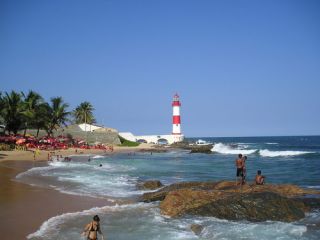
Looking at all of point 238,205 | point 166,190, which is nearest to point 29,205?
point 166,190

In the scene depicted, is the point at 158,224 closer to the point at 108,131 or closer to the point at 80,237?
the point at 80,237

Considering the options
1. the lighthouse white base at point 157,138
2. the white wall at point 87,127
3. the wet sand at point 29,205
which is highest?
the white wall at point 87,127

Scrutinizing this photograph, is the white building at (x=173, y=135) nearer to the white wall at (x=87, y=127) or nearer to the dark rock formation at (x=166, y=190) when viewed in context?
the white wall at (x=87, y=127)

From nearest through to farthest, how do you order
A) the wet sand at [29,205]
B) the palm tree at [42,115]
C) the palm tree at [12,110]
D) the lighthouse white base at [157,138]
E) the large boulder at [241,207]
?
the wet sand at [29,205], the large boulder at [241,207], the palm tree at [12,110], the palm tree at [42,115], the lighthouse white base at [157,138]

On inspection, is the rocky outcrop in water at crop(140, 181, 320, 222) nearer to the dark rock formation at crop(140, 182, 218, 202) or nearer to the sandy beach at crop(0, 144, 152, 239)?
the dark rock formation at crop(140, 182, 218, 202)

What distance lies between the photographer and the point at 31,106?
4728cm

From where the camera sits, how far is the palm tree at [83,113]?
76000 millimetres

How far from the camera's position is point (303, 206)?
1321 cm

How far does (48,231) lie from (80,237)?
43.1 inches

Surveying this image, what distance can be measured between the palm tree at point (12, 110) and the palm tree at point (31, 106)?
76 centimetres

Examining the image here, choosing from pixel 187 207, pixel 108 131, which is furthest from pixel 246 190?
pixel 108 131

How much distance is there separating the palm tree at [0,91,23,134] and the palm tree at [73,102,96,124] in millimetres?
31293

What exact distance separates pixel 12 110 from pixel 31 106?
16.5 feet

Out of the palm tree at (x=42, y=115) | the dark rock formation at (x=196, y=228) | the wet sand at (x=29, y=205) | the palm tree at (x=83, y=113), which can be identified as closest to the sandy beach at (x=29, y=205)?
the wet sand at (x=29, y=205)
